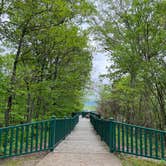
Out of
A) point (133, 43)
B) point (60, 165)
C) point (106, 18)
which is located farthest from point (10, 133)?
point (106, 18)

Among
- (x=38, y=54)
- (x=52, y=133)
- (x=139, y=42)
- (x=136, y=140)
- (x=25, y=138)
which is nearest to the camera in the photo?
(x=136, y=140)

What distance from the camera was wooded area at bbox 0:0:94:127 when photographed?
7289mm

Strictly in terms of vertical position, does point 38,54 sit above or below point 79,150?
above

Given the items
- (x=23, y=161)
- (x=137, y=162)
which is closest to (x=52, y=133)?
(x=23, y=161)

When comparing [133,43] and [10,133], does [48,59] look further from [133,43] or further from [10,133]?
[10,133]

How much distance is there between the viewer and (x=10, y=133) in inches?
203

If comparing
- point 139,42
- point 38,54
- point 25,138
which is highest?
point 139,42

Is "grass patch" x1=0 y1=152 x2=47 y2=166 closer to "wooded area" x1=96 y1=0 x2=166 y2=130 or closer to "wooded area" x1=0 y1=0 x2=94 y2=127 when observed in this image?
"wooded area" x1=0 y1=0 x2=94 y2=127

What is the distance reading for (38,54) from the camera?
34.3 feet

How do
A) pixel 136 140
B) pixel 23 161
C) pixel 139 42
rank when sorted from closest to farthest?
pixel 23 161, pixel 136 140, pixel 139 42

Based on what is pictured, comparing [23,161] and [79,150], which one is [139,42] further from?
[23,161]

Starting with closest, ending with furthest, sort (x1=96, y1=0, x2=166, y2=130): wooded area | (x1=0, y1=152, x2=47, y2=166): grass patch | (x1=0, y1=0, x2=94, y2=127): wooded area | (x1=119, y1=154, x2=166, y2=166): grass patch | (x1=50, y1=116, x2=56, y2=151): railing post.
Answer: (x1=0, y1=152, x2=47, y2=166): grass patch < (x1=119, y1=154, x2=166, y2=166): grass patch < (x1=50, y1=116, x2=56, y2=151): railing post < (x1=0, y1=0, x2=94, y2=127): wooded area < (x1=96, y1=0, x2=166, y2=130): wooded area

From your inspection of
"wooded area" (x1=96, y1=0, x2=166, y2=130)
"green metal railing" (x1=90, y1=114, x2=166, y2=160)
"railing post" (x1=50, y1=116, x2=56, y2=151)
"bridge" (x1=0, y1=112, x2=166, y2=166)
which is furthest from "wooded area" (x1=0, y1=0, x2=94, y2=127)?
"green metal railing" (x1=90, y1=114, x2=166, y2=160)

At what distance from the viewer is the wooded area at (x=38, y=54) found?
7.29 meters
